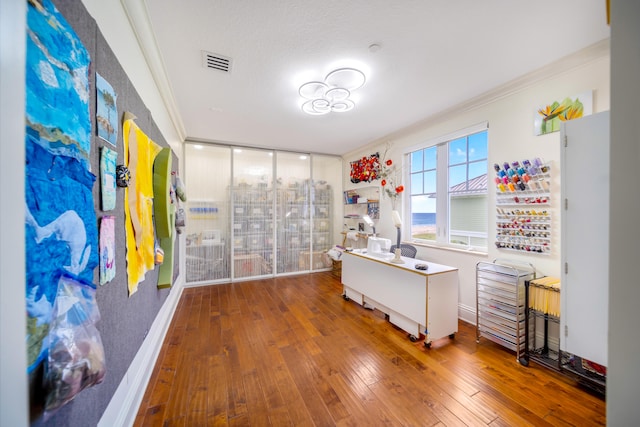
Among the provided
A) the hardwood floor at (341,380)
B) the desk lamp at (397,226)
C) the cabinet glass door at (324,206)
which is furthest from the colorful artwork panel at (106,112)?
the cabinet glass door at (324,206)

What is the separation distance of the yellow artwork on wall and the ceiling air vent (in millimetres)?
945

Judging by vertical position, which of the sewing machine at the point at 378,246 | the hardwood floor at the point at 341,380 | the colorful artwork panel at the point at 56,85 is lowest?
the hardwood floor at the point at 341,380

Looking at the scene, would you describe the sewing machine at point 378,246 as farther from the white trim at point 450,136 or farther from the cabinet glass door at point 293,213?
the cabinet glass door at point 293,213

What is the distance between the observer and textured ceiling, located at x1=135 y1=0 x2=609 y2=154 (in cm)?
155

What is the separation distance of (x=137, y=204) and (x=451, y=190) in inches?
141

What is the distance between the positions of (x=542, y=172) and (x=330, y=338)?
2789 millimetres

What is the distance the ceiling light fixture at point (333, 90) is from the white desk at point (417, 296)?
A: 2013 millimetres

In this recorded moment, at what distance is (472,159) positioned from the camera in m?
2.94

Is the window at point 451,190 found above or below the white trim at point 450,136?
below
